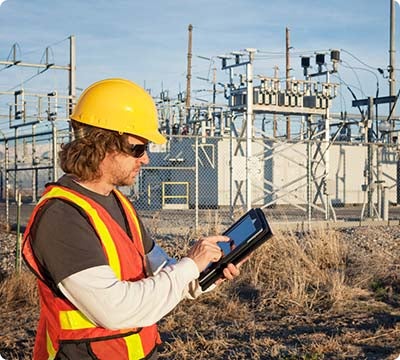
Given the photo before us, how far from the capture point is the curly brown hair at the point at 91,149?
2.46 m

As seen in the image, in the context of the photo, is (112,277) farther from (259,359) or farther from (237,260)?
(259,359)

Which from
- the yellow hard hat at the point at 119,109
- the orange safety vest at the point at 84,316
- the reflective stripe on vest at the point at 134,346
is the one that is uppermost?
the yellow hard hat at the point at 119,109

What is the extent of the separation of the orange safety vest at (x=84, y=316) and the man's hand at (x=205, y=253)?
0.69 ft

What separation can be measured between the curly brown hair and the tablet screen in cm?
57

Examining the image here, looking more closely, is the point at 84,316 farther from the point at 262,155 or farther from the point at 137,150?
the point at 262,155

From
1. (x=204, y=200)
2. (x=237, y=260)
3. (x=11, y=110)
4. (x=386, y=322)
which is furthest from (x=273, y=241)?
(x=11, y=110)

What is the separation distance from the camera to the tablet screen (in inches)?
106

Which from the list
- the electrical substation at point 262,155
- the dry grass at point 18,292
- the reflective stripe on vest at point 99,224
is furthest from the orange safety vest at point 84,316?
the electrical substation at point 262,155

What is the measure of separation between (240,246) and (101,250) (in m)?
0.61

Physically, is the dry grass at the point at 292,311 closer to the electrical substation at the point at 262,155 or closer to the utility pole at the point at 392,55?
the electrical substation at the point at 262,155

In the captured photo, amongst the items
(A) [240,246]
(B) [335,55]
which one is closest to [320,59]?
(B) [335,55]

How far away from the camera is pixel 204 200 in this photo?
27.4 meters

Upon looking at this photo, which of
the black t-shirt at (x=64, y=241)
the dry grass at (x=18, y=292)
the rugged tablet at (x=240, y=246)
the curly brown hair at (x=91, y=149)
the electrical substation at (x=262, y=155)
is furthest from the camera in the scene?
the electrical substation at (x=262, y=155)

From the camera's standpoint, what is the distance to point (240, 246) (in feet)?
8.77
